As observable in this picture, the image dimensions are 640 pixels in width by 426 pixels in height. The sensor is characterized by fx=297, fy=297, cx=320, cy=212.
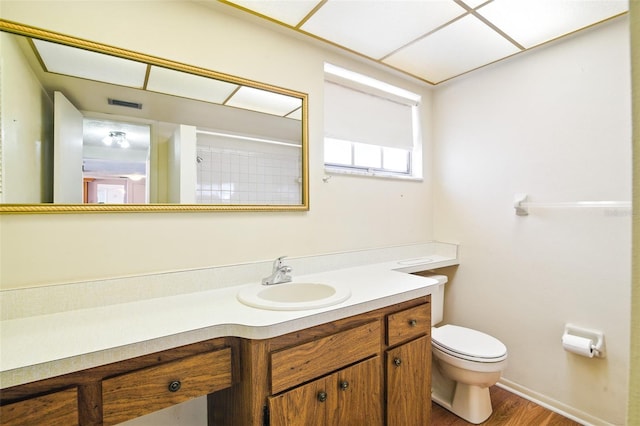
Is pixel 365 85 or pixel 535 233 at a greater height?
pixel 365 85

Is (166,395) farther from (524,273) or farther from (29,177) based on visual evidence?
(524,273)

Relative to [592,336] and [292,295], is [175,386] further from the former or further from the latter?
[592,336]

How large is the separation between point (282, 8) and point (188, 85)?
59cm

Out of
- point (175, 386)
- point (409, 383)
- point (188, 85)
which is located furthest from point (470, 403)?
point (188, 85)

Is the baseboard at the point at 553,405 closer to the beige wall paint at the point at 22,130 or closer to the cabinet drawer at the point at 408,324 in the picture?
the cabinet drawer at the point at 408,324

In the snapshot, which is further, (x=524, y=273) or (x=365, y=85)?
(x=365, y=85)

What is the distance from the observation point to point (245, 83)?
5.04 ft

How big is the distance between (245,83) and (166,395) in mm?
1385

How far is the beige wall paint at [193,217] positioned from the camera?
111cm

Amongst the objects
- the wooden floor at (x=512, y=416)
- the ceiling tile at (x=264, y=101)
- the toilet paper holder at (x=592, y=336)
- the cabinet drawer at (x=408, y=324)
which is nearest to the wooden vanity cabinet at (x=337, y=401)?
the cabinet drawer at (x=408, y=324)

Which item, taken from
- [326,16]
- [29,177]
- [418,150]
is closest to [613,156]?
[418,150]

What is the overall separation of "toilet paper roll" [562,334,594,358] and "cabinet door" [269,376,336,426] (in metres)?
1.42

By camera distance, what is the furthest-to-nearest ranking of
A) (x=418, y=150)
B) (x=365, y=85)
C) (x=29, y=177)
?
1. (x=418, y=150)
2. (x=365, y=85)
3. (x=29, y=177)

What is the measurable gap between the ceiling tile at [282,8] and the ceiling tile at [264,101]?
1.19 feet
